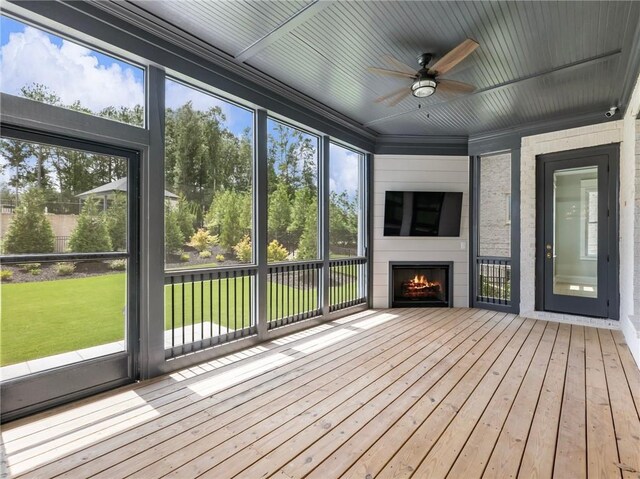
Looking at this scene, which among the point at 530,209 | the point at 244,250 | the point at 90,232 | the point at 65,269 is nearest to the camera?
the point at 65,269

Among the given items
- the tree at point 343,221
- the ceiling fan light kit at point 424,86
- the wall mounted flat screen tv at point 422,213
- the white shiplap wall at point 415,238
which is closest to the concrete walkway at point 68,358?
the tree at point 343,221

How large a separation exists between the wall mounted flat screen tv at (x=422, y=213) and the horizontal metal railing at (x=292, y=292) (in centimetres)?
175

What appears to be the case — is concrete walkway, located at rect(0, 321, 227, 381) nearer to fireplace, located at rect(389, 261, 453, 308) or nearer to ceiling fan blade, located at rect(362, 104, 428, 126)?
fireplace, located at rect(389, 261, 453, 308)

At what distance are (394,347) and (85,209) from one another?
336cm

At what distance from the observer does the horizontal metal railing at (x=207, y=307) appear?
320 cm

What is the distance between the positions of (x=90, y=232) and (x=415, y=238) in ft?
15.8

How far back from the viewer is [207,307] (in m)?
3.57

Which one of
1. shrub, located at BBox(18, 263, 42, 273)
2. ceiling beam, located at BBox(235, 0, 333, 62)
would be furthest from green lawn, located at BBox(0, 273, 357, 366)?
ceiling beam, located at BBox(235, 0, 333, 62)

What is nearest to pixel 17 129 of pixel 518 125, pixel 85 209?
pixel 85 209

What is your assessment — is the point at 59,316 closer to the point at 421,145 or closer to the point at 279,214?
the point at 279,214

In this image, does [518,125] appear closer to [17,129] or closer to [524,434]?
[524,434]

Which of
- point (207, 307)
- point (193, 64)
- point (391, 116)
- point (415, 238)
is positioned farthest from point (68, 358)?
point (415, 238)

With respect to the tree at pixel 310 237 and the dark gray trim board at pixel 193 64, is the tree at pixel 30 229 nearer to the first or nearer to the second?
the dark gray trim board at pixel 193 64

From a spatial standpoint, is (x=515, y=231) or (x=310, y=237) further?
(x=515, y=231)
